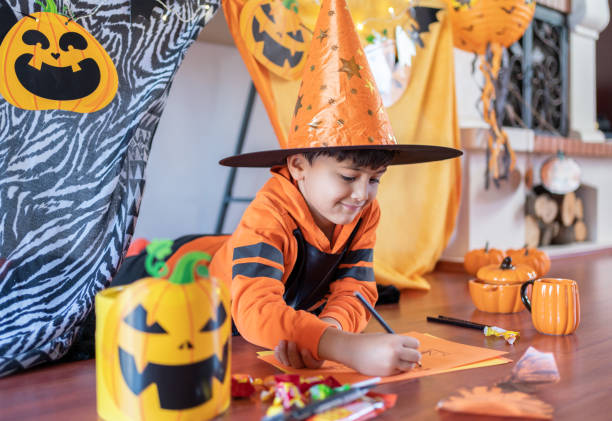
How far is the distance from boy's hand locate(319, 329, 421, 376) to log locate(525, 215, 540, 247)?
7.20ft

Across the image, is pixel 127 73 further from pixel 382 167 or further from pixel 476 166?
pixel 476 166

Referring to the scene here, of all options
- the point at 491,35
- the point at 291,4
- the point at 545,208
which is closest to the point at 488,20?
the point at 491,35

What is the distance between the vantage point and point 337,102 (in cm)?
100

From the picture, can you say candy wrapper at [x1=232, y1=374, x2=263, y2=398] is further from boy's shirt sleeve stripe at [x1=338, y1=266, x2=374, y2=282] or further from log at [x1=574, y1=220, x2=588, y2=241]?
log at [x1=574, y1=220, x2=588, y2=241]

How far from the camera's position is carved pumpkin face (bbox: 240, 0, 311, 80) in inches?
60.8

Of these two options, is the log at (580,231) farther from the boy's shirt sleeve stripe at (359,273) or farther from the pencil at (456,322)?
the boy's shirt sleeve stripe at (359,273)

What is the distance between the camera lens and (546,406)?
695 mm

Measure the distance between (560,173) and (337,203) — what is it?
207 centimetres

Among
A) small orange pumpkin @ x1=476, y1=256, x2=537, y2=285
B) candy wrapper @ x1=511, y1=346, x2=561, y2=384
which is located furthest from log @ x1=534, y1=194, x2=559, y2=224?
candy wrapper @ x1=511, y1=346, x2=561, y2=384

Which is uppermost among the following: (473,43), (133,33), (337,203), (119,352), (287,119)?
(473,43)

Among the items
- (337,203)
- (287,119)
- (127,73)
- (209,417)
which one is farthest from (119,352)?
(287,119)

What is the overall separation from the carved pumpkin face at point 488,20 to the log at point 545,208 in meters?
0.95

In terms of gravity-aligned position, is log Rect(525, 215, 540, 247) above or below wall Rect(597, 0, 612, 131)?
below

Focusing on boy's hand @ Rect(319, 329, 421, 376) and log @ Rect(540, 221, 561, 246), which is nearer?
boy's hand @ Rect(319, 329, 421, 376)
